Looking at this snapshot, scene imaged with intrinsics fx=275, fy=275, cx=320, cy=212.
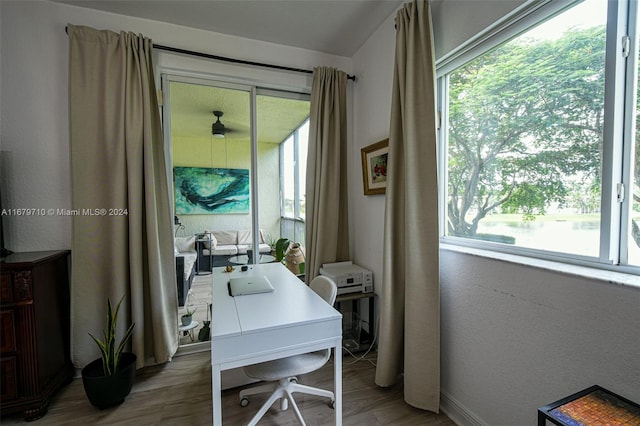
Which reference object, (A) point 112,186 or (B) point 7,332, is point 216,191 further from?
(B) point 7,332

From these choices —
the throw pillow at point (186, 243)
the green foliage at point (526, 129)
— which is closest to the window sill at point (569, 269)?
the green foliage at point (526, 129)

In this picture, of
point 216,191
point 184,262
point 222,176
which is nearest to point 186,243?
point 184,262

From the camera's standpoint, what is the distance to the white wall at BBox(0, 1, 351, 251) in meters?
1.91

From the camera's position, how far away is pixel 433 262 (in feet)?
5.33

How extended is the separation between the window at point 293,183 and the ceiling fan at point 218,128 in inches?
23.9

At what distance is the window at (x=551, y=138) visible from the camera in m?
1.02

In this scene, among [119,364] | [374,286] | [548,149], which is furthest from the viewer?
[374,286]

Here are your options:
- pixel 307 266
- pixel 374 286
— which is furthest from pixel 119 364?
pixel 374 286

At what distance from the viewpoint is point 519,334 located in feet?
4.15

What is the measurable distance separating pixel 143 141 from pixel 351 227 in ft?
6.23

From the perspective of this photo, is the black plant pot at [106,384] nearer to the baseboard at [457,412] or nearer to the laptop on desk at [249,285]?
the laptop on desk at [249,285]

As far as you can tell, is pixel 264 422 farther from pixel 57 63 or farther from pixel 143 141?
pixel 57 63

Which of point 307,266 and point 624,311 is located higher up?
point 624,311

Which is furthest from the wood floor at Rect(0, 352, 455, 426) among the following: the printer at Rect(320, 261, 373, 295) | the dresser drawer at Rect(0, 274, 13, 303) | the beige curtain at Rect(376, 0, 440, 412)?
the dresser drawer at Rect(0, 274, 13, 303)
